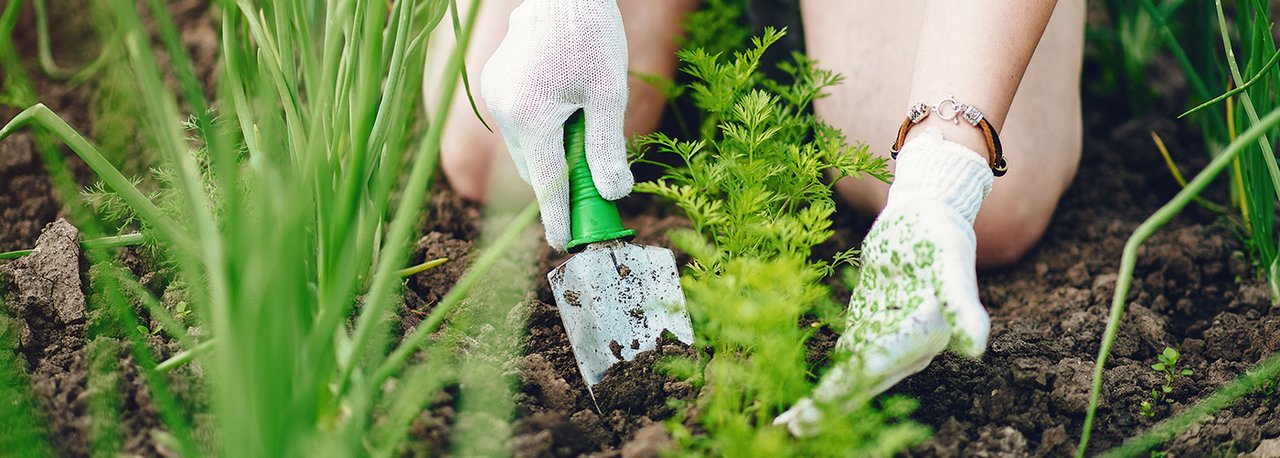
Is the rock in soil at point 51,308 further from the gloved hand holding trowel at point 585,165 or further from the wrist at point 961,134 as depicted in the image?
the wrist at point 961,134

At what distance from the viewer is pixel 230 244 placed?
0.89 m

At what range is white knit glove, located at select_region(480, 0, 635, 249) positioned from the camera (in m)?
1.39

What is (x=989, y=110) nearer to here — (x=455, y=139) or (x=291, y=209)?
(x=291, y=209)

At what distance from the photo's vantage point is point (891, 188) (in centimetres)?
129

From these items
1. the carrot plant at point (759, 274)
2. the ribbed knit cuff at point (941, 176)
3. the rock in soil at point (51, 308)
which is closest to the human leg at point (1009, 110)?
the carrot plant at point (759, 274)

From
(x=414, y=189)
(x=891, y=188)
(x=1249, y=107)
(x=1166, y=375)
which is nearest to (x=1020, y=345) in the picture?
(x=1166, y=375)

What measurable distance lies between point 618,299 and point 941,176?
1.48 feet

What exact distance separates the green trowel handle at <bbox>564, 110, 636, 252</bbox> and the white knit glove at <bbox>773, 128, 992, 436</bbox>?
352 mm

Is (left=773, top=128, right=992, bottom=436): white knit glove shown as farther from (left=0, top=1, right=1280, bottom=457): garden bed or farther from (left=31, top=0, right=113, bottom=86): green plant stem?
(left=31, top=0, right=113, bottom=86): green plant stem

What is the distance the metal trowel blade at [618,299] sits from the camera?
133cm

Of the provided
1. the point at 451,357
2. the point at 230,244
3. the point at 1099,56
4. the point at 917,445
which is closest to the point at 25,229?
the point at 451,357

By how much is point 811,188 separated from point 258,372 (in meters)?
0.72

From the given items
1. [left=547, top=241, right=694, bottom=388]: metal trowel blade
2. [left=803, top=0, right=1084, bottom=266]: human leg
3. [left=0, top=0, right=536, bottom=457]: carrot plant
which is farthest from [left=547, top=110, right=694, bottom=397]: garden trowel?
[left=803, top=0, right=1084, bottom=266]: human leg

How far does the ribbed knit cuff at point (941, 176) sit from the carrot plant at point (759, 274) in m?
0.05
